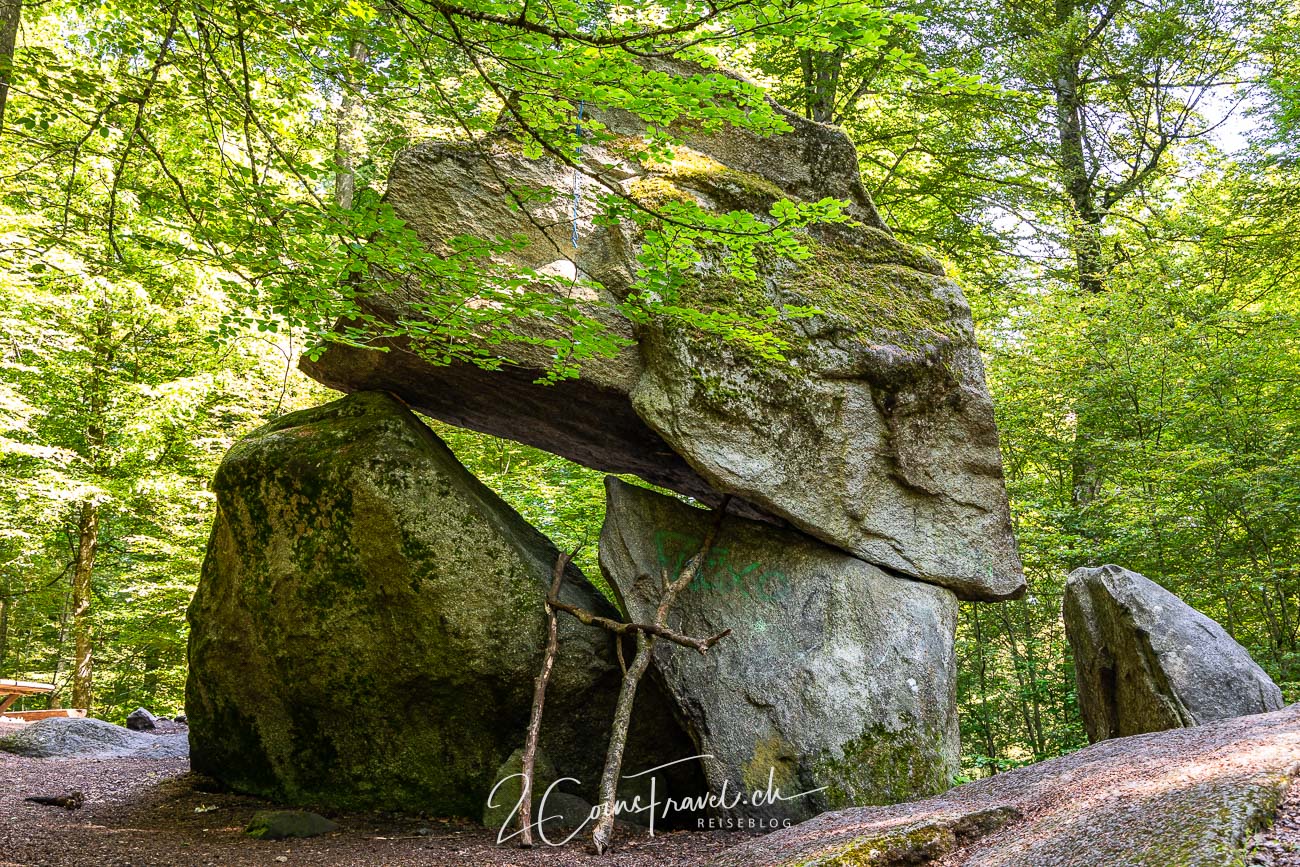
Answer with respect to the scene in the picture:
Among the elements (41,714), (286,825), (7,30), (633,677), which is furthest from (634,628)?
(41,714)

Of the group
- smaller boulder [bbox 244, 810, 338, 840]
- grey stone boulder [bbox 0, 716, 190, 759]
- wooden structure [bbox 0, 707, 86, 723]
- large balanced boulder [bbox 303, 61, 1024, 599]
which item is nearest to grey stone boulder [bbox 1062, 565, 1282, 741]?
large balanced boulder [bbox 303, 61, 1024, 599]

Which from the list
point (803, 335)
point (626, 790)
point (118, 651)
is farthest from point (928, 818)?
point (118, 651)

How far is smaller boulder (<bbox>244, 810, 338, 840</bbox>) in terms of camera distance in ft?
17.7

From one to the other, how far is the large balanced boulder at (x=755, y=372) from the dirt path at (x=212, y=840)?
2797 mm

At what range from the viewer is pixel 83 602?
37.0 ft

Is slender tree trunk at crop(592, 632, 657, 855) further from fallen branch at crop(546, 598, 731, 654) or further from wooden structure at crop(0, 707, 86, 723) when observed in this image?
wooden structure at crop(0, 707, 86, 723)

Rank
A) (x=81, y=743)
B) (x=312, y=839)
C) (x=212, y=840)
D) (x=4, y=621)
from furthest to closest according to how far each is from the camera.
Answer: (x=4, y=621) → (x=81, y=743) → (x=312, y=839) → (x=212, y=840)

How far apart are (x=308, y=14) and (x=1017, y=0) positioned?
12.4 metres

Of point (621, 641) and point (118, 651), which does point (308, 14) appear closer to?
point (621, 641)

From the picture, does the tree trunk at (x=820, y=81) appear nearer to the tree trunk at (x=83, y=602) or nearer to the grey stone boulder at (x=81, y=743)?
the grey stone boulder at (x=81, y=743)

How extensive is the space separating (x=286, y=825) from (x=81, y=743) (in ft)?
15.2

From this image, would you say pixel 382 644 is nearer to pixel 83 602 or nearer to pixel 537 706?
pixel 537 706

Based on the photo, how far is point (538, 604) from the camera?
6.47 m

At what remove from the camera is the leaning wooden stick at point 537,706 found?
18.2 feet
